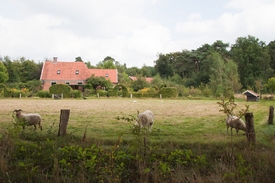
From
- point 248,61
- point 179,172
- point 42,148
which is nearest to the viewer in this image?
point 179,172

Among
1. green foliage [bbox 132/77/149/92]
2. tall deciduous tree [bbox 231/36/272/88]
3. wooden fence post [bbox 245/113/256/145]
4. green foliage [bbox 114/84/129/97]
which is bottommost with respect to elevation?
wooden fence post [bbox 245/113/256/145]

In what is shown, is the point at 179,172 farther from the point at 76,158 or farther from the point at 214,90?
the point at 214,90

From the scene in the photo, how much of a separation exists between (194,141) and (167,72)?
6424 cm

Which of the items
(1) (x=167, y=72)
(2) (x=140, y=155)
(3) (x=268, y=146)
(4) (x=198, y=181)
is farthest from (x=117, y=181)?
(1) (x=167, y=72)

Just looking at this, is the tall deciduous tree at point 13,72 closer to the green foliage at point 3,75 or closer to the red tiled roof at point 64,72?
the green foliage at point 3,75

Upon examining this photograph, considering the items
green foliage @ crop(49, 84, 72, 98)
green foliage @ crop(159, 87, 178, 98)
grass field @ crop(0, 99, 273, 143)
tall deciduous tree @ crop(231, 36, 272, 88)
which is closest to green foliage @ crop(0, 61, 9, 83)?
green foliage @ crop(49, 84, 72, 98)

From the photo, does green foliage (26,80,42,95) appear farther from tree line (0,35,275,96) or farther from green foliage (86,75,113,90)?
green foliage (86,75,113,90)

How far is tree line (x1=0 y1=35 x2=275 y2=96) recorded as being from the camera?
4584cm

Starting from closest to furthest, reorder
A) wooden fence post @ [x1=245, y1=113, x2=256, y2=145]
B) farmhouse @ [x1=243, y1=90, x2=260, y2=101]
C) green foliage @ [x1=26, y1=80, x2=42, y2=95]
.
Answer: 1. wooden fence post @ [x1=245, y1=113, x2=256, y2=145]
2. farmhouse @ [x1=243, y1=90, x2=260, y2=101]
3. green foliage @ [x1=26, y1=80, x2=42, y2=95]

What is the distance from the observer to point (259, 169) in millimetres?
4453

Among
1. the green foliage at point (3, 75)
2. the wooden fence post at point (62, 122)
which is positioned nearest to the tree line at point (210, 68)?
the green foliage at point (3, 75)

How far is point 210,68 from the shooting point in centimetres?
5316

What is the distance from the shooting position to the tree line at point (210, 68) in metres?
45.8

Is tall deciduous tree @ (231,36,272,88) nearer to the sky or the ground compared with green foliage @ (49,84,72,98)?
nearer to the sky
